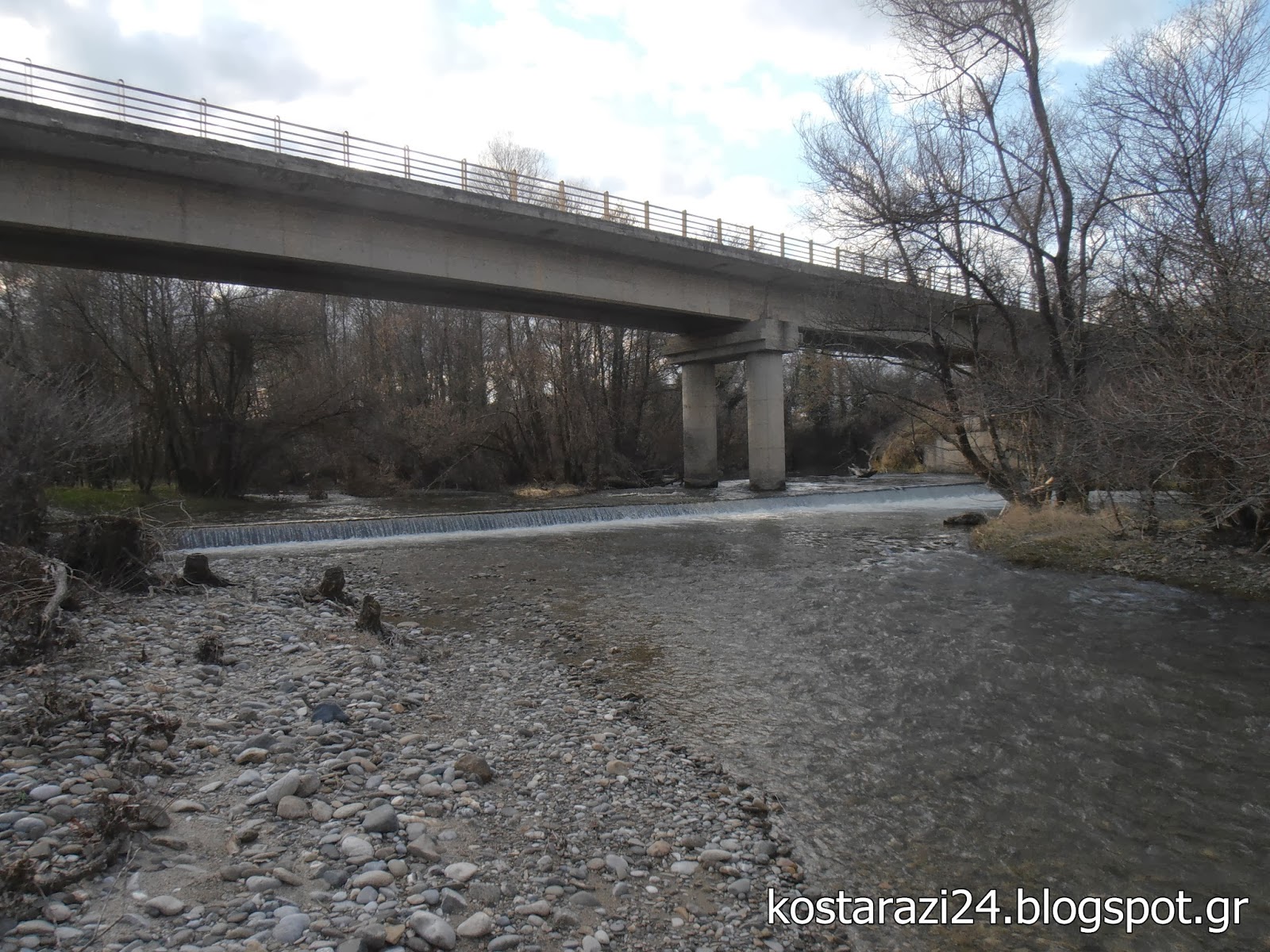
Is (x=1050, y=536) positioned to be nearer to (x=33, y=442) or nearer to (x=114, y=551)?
(x=114, y=551)

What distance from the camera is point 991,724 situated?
6102mm

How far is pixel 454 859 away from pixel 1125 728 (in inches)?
200

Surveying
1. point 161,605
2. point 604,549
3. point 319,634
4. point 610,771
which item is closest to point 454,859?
point 610,771

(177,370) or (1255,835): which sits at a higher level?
(177,370)

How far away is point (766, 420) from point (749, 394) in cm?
128

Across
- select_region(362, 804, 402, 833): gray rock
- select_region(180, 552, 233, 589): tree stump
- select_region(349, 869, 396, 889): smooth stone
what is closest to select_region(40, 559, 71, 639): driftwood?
select_region(180, 552, 233, 589): tree stump

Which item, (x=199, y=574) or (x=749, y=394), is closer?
(x=199, y=574)

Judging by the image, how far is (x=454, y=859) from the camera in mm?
3869

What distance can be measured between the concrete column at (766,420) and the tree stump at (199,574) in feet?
77.7

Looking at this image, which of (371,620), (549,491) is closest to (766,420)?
(549,491)

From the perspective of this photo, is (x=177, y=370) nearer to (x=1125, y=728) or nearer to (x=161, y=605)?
(x=161, y=605)

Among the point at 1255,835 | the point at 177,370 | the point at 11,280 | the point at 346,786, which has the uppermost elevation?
the point at 11,280

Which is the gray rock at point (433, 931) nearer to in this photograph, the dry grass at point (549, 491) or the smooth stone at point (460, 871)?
the smooth stone at point (460, 871)

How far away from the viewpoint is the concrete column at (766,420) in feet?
104
